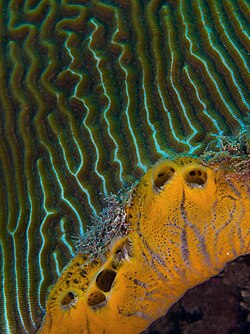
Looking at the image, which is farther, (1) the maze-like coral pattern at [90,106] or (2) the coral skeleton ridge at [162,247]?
(1) the maze-like coral pattern at [90,106]

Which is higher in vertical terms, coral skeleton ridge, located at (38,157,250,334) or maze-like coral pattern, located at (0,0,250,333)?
maze-like coral pattern, located at (0,0,250,333)

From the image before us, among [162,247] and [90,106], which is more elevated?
[90,106]

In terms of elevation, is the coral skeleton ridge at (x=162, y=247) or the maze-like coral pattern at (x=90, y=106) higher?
the maze-like coral pattern at (x=90, y=106)

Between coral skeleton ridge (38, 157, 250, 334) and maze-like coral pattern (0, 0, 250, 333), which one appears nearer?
coral skeleton ridge (38, 157, 250, 334)

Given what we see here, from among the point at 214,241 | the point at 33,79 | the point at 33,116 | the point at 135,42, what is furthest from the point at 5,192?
the point at 214,241
